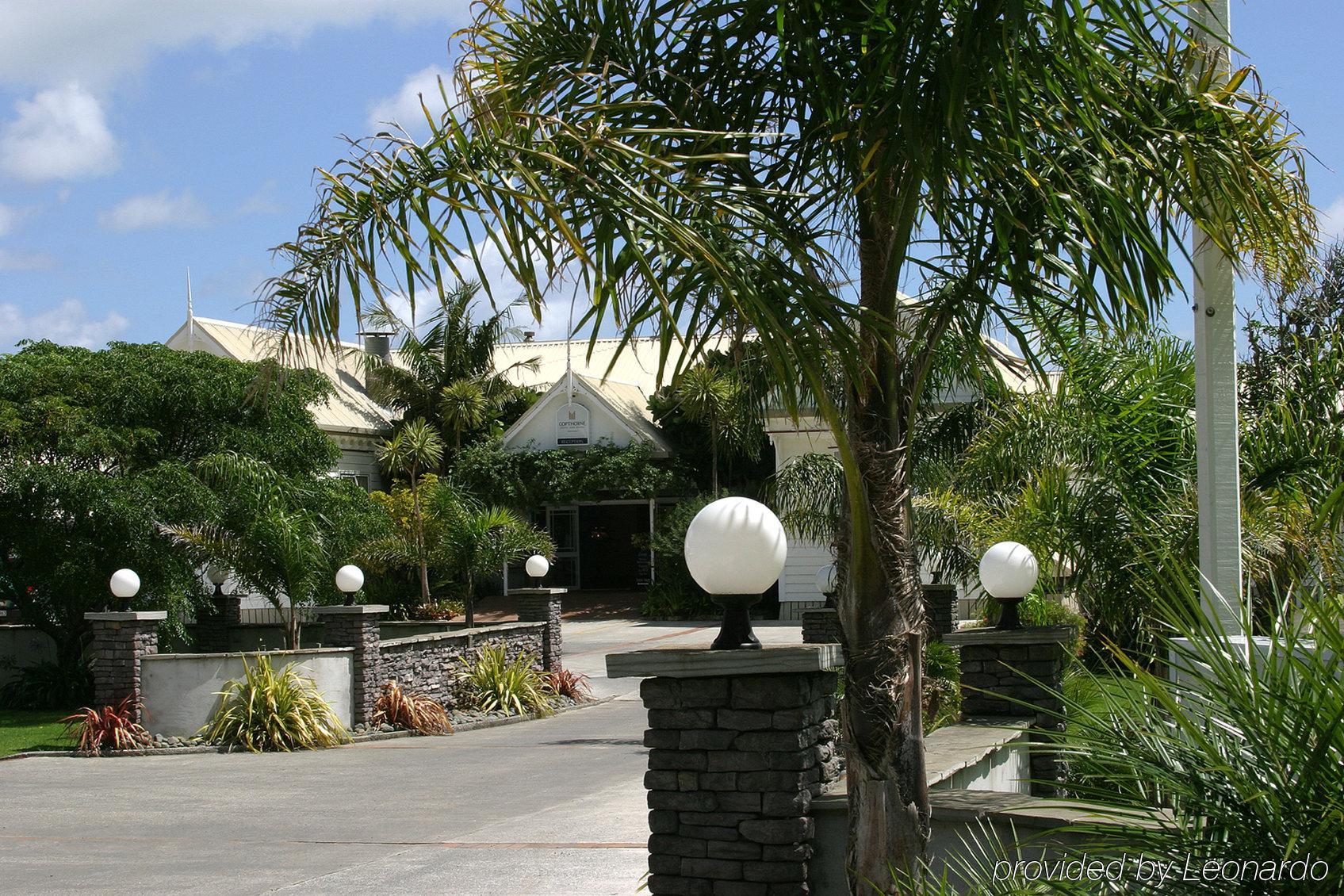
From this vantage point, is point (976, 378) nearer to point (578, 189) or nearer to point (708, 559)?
point (708, 559)

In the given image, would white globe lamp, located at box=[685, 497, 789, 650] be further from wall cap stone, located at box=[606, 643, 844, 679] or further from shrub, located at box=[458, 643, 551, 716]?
shrub, located at box=[458, 643, 551, 716]

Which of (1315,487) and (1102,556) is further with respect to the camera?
(1102,556)

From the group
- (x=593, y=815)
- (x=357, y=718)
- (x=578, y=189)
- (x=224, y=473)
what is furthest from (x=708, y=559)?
(x=224, y=473)

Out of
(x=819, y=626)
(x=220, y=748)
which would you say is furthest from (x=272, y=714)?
(x=819, y=626)

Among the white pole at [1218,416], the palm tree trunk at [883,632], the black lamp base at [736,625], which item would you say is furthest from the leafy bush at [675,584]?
the palm tree trunk at [883,632]

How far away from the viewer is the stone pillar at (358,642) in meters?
16.5

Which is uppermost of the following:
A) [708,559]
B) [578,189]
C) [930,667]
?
[578,189]

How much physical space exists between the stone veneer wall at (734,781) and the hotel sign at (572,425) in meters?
28.0

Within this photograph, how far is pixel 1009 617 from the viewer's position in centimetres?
816

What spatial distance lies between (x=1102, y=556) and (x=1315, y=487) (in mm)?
1328

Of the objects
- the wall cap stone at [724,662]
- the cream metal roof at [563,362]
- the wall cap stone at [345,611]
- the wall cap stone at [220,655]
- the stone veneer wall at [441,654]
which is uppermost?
the cream metal roof at [563,362]

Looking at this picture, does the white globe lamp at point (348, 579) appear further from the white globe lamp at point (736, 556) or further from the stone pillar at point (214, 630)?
the white globe lamp at point (736, 556)

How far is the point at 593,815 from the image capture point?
33.0 feet

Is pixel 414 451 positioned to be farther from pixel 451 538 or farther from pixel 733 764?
pixel 733 764
